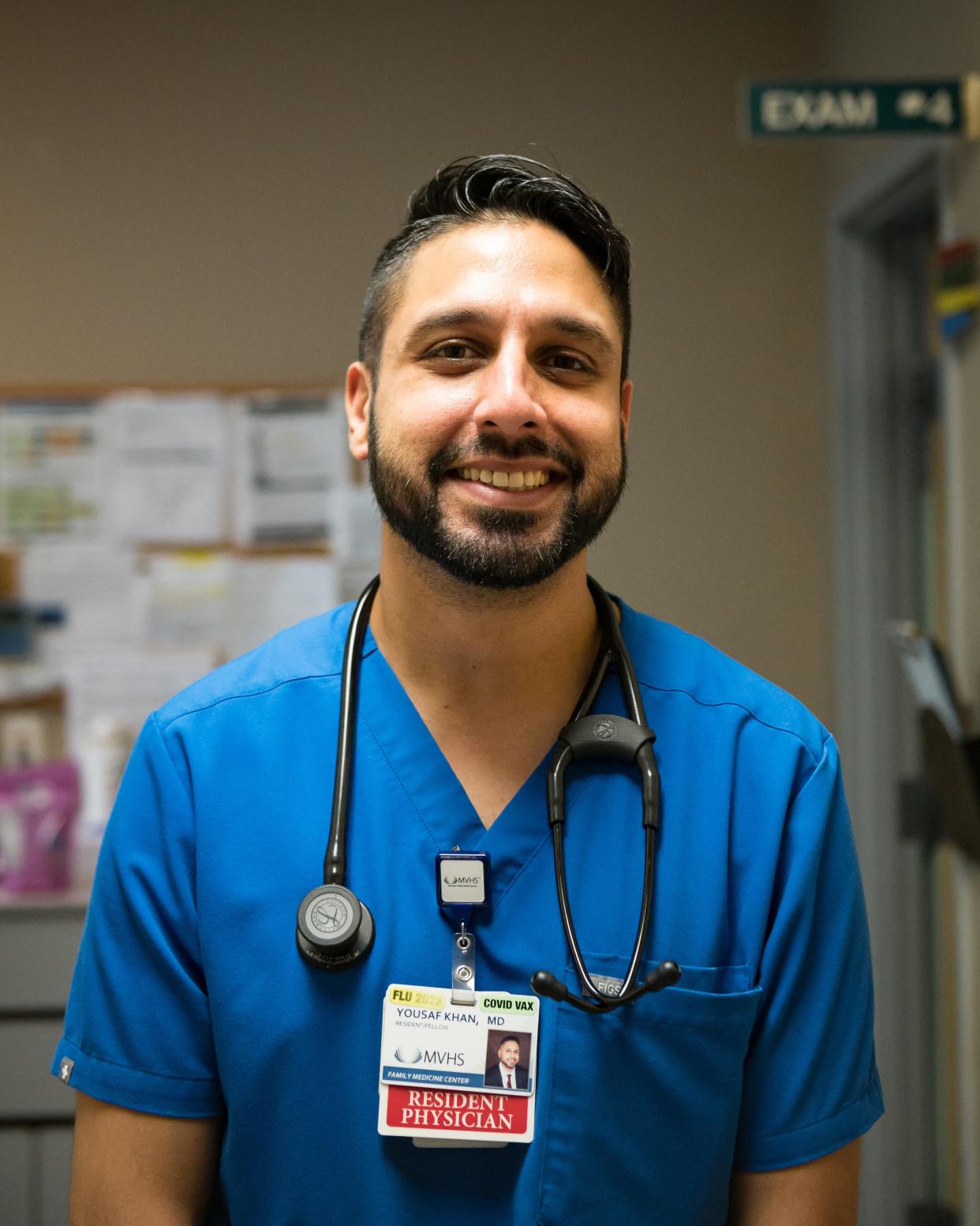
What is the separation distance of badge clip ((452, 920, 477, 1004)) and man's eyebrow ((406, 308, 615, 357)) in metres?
0.50

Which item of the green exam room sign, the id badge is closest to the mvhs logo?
the id badge

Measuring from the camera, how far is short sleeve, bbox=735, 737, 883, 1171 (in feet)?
3.16

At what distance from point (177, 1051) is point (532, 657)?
1.44 feet

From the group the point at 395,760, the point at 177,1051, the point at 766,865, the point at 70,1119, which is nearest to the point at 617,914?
the point at 766,865

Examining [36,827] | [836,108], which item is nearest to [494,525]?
[836,108]

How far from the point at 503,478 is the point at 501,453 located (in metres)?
0.02

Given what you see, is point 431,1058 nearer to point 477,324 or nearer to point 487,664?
point 487,664

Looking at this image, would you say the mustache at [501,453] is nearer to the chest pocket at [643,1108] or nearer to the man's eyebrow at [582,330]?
the man's eyebrow at [582,330]

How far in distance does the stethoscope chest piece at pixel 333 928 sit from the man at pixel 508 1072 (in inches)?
5.2

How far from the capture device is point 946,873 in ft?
7.81

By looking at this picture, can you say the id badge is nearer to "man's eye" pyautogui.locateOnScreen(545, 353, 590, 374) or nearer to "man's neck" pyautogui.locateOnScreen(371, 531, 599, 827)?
"man's neck" pyautogui.locateOnScreen(371, 531, 599, 827)

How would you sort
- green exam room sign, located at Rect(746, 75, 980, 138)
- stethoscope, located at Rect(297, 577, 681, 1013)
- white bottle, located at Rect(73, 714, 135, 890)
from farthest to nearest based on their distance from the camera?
white bottle, located at Rect(73, 714, 135, 890) < green exam room sign, located at Rect(746, 75, 980, 138) < stethoscope, located at Rect(297, 577, 681, 1013)

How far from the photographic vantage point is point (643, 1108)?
94 cm

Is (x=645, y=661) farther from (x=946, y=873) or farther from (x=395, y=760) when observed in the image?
(x=946, y=873)
